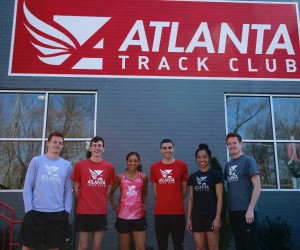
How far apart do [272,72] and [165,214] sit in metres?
4.70

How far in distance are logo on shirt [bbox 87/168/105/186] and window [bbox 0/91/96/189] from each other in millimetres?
2478

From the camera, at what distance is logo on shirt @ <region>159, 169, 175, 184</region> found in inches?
197

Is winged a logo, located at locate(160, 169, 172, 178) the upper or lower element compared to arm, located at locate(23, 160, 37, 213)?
upper

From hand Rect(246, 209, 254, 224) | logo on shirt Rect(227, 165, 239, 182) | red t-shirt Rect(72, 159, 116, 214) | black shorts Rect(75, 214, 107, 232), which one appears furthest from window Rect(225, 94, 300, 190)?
black shorts Rect(75, 214, 107, 232)

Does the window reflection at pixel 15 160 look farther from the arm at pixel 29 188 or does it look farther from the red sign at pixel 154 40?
the arm at pixel 29 188

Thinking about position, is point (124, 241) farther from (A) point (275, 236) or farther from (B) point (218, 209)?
(A) point (275, 236)

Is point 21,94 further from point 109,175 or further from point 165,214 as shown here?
point 165,214

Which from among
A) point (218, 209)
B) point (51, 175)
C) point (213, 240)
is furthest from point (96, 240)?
point (218, 209)

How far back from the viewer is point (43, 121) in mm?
7371

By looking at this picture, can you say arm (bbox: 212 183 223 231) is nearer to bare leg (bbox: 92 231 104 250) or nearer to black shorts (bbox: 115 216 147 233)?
black shorts (bbox: 115 216 147 233)

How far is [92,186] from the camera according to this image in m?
4.79

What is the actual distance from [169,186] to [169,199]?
0.19m

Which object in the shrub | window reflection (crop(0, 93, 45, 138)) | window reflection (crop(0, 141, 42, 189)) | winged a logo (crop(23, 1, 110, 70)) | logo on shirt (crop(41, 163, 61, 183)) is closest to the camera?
logo on shirt (crop(41, 163, 61, 183))

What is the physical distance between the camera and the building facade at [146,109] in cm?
718
